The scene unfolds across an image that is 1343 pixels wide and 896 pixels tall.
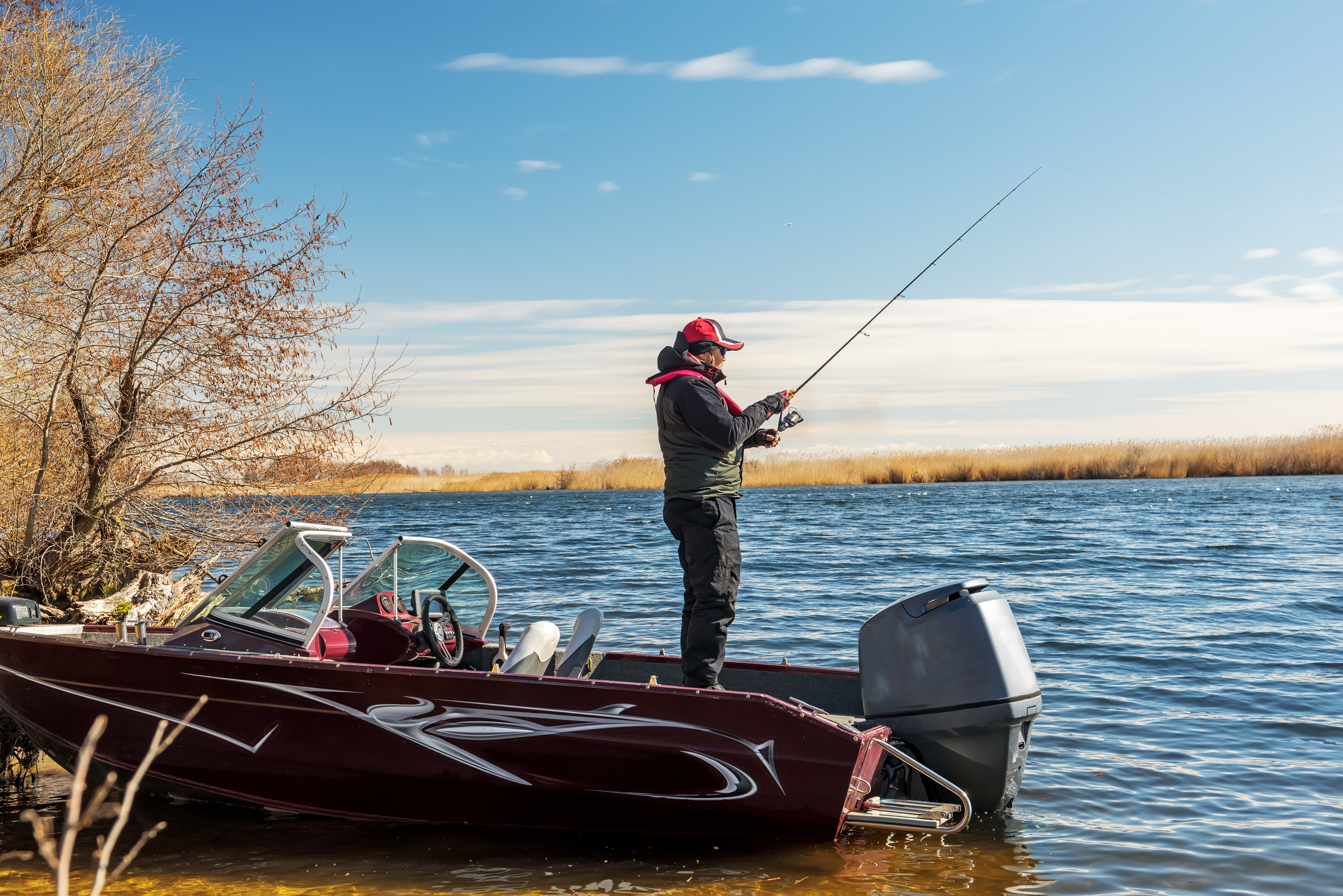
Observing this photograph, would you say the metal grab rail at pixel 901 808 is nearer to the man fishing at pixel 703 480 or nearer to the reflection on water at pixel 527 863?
the reflection on water at pixel 527 863

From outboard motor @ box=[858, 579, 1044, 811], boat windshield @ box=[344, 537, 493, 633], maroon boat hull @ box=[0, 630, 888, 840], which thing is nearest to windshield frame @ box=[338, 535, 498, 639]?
boat windshield @ box=[344, 537, 493, 633]

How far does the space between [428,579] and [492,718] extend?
1.10 meters

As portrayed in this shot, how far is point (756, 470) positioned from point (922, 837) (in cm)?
3637

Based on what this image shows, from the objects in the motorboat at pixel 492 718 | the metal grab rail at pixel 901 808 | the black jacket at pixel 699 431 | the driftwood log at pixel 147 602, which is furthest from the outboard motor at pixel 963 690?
the driftwood log at pixel 147 602

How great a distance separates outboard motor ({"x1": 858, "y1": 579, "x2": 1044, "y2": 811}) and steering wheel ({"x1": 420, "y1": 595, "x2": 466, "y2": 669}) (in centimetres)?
208

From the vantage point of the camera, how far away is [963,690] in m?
4.37

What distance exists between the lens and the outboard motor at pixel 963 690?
4.34m

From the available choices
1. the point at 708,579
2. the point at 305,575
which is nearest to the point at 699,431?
the point at 708,579

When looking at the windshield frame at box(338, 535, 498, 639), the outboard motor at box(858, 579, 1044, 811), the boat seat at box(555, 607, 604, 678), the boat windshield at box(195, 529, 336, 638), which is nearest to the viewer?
the outboard motor at box(858, 579, 1044, 811)

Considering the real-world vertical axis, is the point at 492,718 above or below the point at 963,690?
below

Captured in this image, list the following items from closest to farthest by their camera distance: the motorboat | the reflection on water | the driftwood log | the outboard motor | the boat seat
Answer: the reflection on water, the motorboat, the outboard motor, the boat seat, the driftwood log

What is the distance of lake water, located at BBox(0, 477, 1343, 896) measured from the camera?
4168mm

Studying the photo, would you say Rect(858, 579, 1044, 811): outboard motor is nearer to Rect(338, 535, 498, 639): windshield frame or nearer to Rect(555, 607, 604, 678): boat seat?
Rect(555, 607, 604, 678): boat seat

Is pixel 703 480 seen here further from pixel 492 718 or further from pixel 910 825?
pixel 910 825
